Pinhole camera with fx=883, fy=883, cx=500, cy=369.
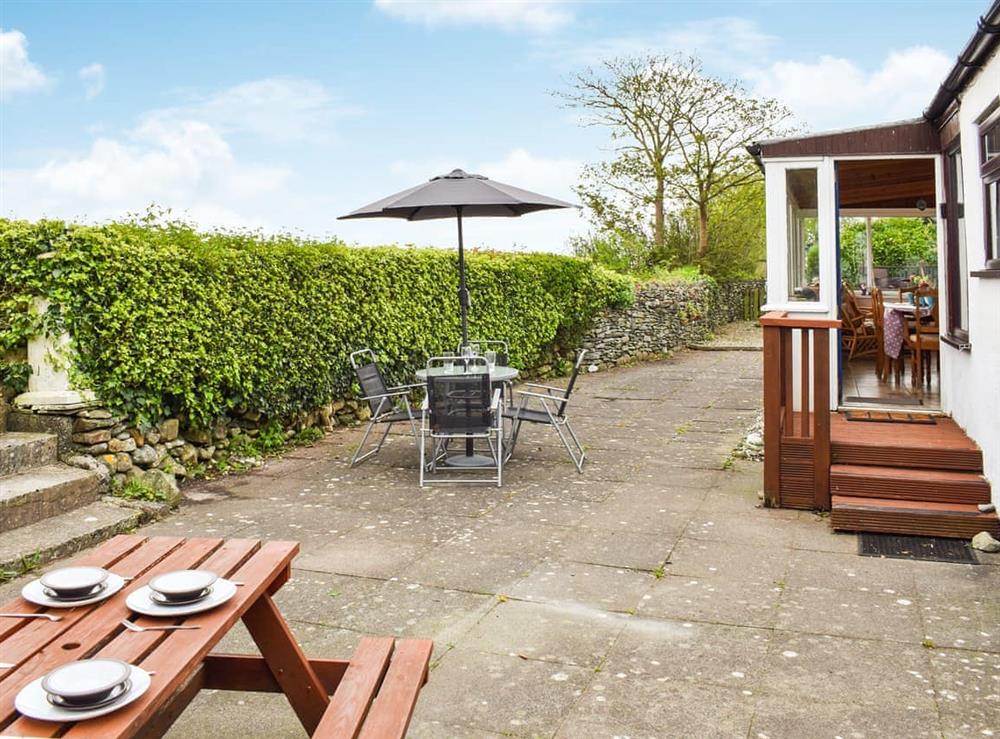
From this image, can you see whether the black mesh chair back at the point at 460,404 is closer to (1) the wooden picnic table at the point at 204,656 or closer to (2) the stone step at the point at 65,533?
(2) the stone step at the point at 65,533

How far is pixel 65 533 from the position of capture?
215 inches

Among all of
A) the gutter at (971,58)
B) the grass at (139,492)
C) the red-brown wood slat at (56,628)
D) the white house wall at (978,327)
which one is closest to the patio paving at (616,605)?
the grass at (139,492)

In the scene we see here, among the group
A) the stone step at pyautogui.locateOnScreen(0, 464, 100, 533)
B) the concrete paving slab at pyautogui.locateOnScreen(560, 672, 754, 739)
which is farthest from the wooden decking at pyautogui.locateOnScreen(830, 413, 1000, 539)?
the stone step at pyautogui.locateOnScreen(0, 464, 100, 533)

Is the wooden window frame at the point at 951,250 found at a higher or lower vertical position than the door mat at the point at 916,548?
higher

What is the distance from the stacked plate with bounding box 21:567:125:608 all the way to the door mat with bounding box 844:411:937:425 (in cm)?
605

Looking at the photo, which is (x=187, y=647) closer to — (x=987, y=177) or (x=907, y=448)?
(x=907, y=448)

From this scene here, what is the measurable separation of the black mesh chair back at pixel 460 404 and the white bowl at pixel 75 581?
4.40 metres

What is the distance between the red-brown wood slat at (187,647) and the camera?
187 cm

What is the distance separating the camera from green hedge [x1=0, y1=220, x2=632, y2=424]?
6.31 metres

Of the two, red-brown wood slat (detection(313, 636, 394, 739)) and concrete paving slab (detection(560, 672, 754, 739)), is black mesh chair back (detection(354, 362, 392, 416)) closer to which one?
concrete paving slab (detection(560, 672, 754, 739))

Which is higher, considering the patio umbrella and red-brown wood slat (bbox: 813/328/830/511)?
the patio umbrella

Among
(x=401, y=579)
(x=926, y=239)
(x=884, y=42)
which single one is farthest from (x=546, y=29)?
(x=926, y=239)

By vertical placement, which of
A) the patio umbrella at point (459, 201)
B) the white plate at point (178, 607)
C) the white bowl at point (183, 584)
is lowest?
the white plate at point (178, 607)

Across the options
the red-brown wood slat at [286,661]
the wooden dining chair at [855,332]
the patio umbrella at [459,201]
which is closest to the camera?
the red-brown wood slat at [286,661]
